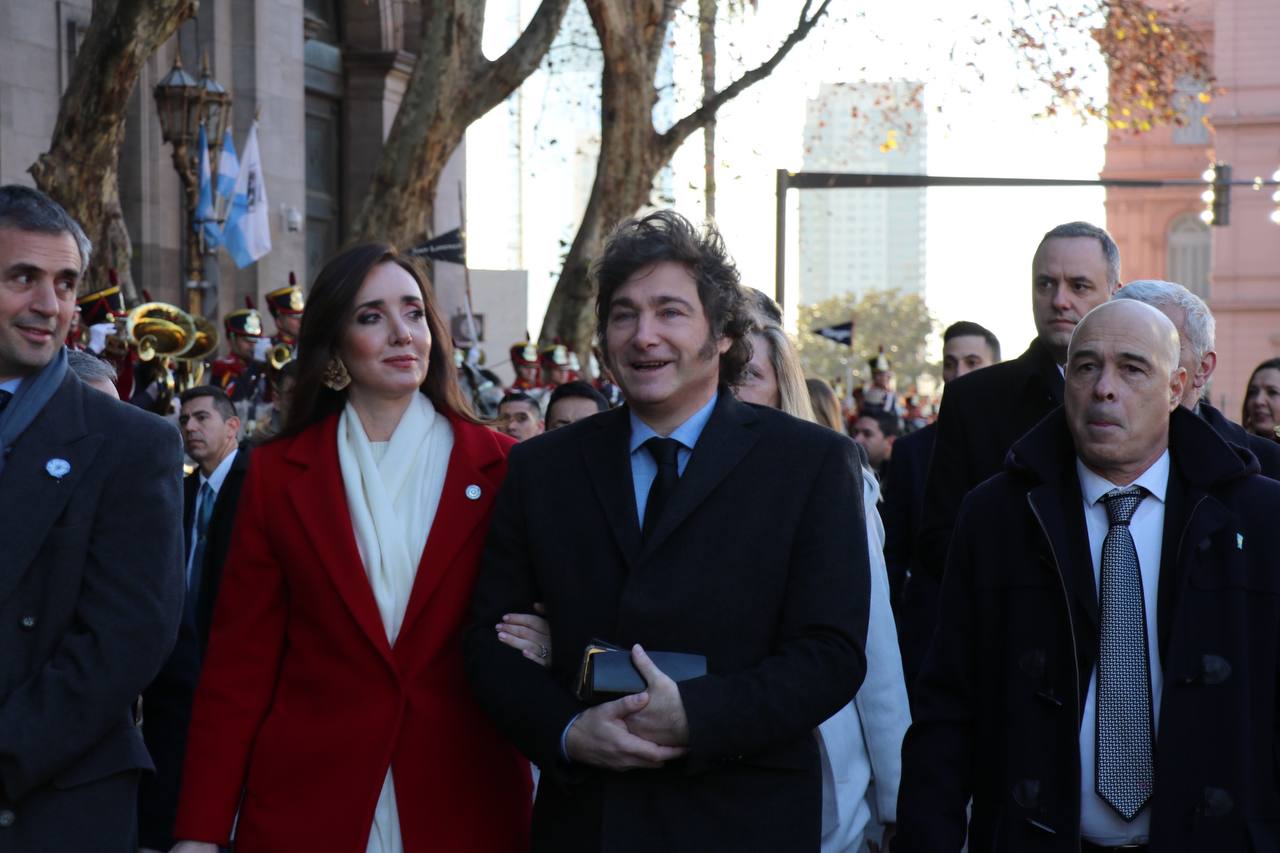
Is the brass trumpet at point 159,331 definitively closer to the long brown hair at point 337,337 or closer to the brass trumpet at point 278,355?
the brass trumpet at point 278,355

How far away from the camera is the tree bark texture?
64.2ft

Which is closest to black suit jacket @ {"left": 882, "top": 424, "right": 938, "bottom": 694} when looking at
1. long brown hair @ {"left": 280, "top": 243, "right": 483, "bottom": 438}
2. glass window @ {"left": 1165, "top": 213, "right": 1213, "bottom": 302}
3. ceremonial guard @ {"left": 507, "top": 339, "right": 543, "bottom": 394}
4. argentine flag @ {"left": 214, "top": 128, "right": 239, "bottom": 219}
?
long brown hair @ {"left": 280, "top": 243, "right": 483, "bottom": 438}

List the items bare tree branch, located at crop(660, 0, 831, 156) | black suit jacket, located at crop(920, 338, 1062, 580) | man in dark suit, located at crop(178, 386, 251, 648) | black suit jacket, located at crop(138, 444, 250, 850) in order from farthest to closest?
bare tree branch, located at crop(660, 0, 831, 156) → man in dark suit, located at crop(178, 386, 251, 648) → black suit jacket, located at crop(920, 338, 1062, 580) → black suit jacket, located at crop(138, 444, 250, 850)

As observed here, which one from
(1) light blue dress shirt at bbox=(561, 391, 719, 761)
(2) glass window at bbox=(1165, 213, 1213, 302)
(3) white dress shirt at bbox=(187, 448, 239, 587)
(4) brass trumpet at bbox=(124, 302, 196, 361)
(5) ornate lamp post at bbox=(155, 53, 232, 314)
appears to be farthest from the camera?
(2) glass window at bbox=(1165, 213, 1213, 302)

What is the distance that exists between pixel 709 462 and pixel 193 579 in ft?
15.8

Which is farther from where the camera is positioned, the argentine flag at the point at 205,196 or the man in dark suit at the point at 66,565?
the argentine flag at the point at 205,196

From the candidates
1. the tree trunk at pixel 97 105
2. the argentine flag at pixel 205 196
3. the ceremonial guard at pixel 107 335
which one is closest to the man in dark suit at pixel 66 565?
the ceremonial guard at pixel 107 335

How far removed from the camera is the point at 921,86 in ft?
79.8

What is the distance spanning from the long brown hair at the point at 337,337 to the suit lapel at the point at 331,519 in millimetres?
70

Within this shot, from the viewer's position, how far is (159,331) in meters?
11.6

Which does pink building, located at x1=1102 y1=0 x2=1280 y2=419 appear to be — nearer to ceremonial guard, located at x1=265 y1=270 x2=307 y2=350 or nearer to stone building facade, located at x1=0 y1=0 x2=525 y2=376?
stone building facade, located at x1=0 y1=0 x2=525 y2=376

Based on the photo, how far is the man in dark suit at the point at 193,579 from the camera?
4.75 m

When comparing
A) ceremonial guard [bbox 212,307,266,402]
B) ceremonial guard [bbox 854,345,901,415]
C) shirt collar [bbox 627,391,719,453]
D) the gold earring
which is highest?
the gold earring

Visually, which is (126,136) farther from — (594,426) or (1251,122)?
(1251,122)
